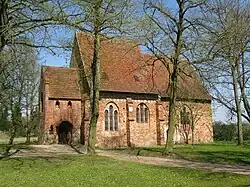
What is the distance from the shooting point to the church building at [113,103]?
123 feet


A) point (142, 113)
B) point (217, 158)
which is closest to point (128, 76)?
point (142, 113)

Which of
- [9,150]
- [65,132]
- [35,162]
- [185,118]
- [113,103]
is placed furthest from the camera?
[185,118]

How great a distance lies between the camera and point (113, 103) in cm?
3850

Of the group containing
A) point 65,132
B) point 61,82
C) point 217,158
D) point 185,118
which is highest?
point 61,82

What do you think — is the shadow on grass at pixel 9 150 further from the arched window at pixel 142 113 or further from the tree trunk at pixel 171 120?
the arched window at pixel 142 113

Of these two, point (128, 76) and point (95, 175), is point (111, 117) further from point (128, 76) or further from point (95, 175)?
point (95, 175)

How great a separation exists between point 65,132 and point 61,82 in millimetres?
5367

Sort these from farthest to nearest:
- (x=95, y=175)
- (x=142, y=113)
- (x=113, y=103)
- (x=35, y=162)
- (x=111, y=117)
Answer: (x=142, y=113)
(x=111, y=117)
(x=113, y=103)
(x=35, y=162)
(x=95, y=175)

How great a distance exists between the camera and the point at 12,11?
632 inches

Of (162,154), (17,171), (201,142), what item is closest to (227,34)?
(162,154)

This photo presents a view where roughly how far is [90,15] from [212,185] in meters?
8.74

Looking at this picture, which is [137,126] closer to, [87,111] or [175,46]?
[87,111]

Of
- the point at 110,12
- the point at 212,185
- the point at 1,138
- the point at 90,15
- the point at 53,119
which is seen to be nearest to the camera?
the point at 212,185

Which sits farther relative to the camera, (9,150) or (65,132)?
(65,132)
